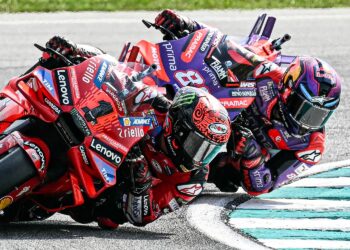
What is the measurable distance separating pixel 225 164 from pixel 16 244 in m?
3.05

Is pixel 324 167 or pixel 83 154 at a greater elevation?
pixel 83 154

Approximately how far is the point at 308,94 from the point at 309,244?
1901 millimetres

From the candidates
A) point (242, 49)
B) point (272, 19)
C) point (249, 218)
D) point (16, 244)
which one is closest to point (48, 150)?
point (16, 244)

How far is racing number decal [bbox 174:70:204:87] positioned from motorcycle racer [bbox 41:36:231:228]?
0.96 m

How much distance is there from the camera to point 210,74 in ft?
34.9

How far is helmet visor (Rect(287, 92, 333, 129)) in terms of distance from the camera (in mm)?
10680

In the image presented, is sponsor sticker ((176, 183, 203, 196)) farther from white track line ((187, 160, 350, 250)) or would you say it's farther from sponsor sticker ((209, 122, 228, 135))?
sponsor sticker ((209, 122, 228, 135))

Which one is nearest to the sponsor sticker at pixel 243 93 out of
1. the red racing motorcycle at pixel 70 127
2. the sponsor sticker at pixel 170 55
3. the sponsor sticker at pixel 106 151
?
the sponsor sticker at pixel 170 55

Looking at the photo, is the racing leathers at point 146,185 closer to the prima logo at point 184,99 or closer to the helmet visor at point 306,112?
the prima logo at point 184,99

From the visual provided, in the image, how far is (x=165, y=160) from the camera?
377 inches

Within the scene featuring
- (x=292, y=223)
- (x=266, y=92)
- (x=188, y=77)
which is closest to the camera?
(x=292, y=223)

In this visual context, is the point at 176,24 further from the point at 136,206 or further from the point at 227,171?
the point at 136,206

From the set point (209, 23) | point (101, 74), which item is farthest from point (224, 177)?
point (209, 23)

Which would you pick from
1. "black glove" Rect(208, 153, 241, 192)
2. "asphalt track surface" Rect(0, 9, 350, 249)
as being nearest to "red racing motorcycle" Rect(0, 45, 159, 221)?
"black glove" Rect(208, 153, 241, 192)
